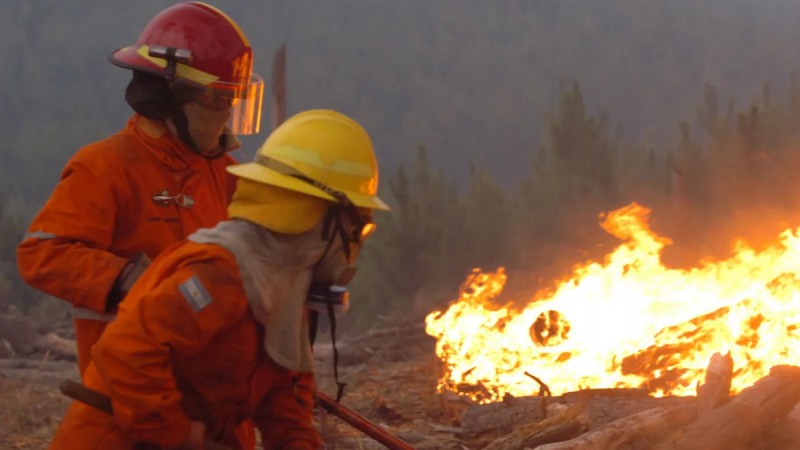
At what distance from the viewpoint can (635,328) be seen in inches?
318

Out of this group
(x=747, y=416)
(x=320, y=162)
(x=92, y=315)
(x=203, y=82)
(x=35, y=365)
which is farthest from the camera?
(x=35, y=365)

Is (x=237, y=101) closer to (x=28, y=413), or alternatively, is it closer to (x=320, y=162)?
(x=320, y=162)

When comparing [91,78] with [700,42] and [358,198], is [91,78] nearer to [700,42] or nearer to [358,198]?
[700,42]

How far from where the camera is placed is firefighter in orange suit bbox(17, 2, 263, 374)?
3596 mm

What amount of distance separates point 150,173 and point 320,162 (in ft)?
3.51

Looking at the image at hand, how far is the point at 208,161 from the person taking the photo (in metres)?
4.08

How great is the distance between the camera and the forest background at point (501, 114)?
16594 millimetres

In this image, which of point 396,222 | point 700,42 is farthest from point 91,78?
point 396,222

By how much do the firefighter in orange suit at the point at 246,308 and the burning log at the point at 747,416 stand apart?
2.57m

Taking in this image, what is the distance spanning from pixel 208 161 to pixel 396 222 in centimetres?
1397

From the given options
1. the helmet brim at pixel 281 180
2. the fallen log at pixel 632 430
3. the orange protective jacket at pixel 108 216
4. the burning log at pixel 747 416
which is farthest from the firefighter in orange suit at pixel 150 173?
the burning log at pixel 747 416

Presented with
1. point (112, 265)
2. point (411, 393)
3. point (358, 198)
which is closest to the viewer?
point (358, 198)

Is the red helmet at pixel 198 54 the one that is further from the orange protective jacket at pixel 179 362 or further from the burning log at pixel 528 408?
the burning log at pixel 528 408

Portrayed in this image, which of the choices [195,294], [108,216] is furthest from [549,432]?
[195,294]
